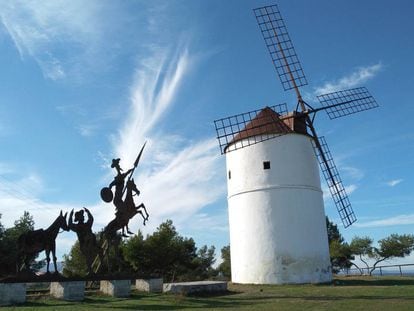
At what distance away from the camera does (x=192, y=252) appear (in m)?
35.7

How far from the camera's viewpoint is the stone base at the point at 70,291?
13125mm

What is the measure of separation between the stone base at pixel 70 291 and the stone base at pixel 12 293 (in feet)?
3.63

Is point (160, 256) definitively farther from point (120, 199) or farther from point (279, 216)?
point (120, 199)

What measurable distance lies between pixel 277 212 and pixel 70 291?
1144 cm

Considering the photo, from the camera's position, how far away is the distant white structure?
825 inches

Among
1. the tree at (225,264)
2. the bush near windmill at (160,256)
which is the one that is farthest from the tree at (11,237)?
the tree at (225,264)

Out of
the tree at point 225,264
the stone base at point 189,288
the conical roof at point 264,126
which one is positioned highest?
the conical roof at point 264,126

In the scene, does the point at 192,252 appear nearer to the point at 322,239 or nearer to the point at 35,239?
the point at 322,239

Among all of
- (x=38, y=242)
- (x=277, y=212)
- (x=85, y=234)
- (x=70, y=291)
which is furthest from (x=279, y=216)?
(x=38, y=242)

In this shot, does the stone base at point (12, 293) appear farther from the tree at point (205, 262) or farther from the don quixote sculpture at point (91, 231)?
the tree at point (205, 262)

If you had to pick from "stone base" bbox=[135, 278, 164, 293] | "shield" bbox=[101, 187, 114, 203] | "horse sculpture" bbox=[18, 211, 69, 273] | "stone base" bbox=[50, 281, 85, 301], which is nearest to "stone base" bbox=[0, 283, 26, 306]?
"horse sculpture" bbox=[18, 211, 69, 273]

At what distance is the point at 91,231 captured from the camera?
14.8 m

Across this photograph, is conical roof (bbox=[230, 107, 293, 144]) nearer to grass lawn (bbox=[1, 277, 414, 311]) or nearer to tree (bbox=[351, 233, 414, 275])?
grass lawn (bbox=[1, 277, 414, 311])

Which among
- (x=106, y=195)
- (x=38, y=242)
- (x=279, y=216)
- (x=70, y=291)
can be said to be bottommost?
(x=70, y=291)
